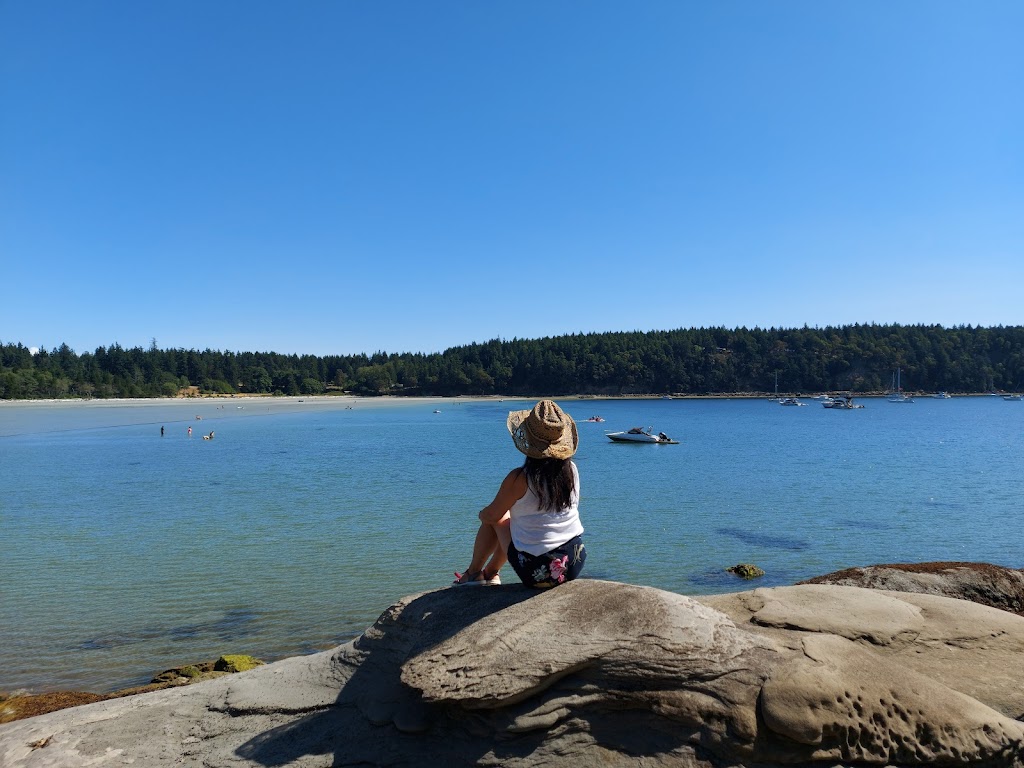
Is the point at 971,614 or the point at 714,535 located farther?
the point at 714,535

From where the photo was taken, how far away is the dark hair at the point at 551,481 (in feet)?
18.1

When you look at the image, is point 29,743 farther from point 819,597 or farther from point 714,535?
point 714,535

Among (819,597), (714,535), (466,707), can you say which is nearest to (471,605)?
(466,707)

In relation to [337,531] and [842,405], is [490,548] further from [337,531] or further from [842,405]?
[842,405]

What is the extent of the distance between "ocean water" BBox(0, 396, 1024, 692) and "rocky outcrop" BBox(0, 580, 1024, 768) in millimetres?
5808

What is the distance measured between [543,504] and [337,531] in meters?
16.9

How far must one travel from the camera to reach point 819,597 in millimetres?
6148

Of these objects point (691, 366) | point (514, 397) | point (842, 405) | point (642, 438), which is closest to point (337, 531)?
point (642, 438)

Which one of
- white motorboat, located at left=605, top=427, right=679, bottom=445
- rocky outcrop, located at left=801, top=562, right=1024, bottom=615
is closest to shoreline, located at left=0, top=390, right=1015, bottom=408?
white motorboat, located at left=605, top=427, right=679, bottom=445

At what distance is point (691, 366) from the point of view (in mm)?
182500

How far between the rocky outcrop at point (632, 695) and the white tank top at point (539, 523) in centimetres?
38

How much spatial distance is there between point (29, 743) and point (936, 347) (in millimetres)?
202638

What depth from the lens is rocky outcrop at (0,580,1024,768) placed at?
187 inches

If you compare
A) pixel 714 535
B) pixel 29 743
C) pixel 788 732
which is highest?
pixel 788 732
